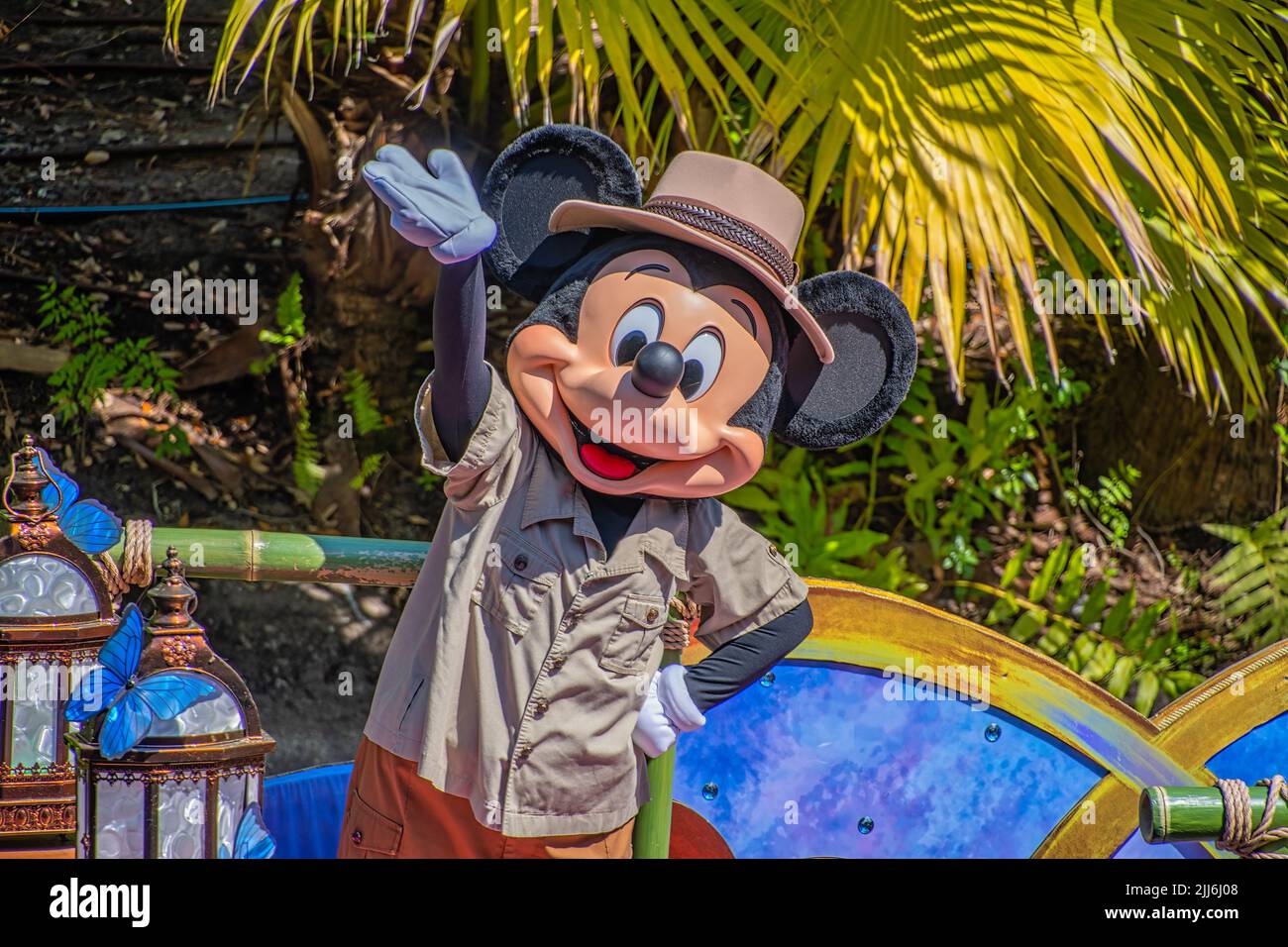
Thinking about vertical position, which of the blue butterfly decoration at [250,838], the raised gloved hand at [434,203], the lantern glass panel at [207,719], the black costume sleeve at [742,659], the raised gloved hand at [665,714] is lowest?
the blue butterfly decoration at [250,838]

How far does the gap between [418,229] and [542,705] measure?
0.69 meters

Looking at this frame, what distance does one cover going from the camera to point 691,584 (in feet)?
7.30

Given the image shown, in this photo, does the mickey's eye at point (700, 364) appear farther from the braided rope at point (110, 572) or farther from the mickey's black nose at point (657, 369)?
the braided rope at point (110, 572)

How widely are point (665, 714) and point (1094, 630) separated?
2533 millimetres

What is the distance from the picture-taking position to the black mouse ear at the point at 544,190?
2189 millimetres

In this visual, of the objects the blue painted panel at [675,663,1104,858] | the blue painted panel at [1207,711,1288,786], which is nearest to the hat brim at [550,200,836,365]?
the blue painted panel at [675,663,1104,858]

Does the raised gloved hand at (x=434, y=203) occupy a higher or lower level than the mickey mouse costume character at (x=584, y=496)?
higher

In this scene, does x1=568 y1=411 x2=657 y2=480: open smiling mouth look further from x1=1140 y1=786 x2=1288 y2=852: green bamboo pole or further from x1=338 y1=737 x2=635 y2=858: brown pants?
x1=1140 y1=786 x2=1288 y2=852: green bamboo pole

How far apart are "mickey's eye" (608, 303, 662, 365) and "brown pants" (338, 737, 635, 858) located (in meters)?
0.67

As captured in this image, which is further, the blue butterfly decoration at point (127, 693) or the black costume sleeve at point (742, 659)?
the black costume sleeve at point (742, 659)

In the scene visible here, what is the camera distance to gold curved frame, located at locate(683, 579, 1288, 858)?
259 cm

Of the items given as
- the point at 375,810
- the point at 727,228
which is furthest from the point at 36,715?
the point at 727,228

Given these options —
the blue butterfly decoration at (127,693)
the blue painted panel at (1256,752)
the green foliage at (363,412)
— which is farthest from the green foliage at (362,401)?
the blue painted panel at (1256,752)

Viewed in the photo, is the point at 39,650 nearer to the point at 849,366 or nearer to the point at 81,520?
the point at 81,520
